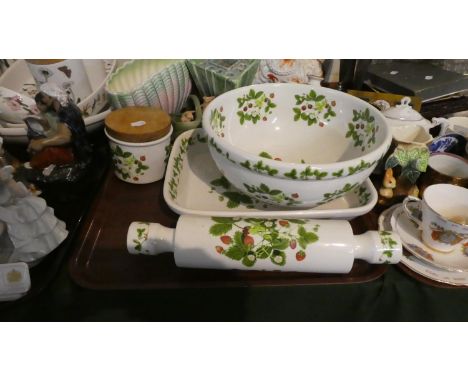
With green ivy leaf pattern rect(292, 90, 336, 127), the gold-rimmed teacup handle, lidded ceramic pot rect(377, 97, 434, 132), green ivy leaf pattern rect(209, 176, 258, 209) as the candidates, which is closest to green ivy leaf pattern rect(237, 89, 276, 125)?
green ivy leaf pattern rect(292, 90, 336, 127)

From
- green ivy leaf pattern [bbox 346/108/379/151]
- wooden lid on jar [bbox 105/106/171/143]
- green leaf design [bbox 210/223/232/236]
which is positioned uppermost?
wooden lid on jar [bbox 105/106/171/143]

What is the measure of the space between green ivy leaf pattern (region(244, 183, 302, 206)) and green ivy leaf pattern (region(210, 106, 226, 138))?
15 cm

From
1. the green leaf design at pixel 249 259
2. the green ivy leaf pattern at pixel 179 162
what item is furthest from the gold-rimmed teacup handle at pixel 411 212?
the green ivy leaf pattern at pixel 179 162

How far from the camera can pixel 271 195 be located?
576 mm

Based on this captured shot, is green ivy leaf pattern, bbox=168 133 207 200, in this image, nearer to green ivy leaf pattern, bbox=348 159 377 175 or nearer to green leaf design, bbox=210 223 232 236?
green leaf design, bbox=210 223 232 236

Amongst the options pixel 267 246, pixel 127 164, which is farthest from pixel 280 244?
pixel 127 164

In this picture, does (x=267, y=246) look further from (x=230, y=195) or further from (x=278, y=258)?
Answer: (x=230, y=195)

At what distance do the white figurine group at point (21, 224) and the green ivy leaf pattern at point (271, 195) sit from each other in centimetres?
36

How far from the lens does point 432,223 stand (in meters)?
0.55

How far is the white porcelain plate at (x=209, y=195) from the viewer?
59 centimetres

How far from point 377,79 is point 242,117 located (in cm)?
49

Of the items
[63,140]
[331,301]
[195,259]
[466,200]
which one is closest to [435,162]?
→ [466,200]

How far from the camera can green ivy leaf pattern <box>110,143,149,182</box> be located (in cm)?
69

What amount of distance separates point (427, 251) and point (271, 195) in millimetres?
296
